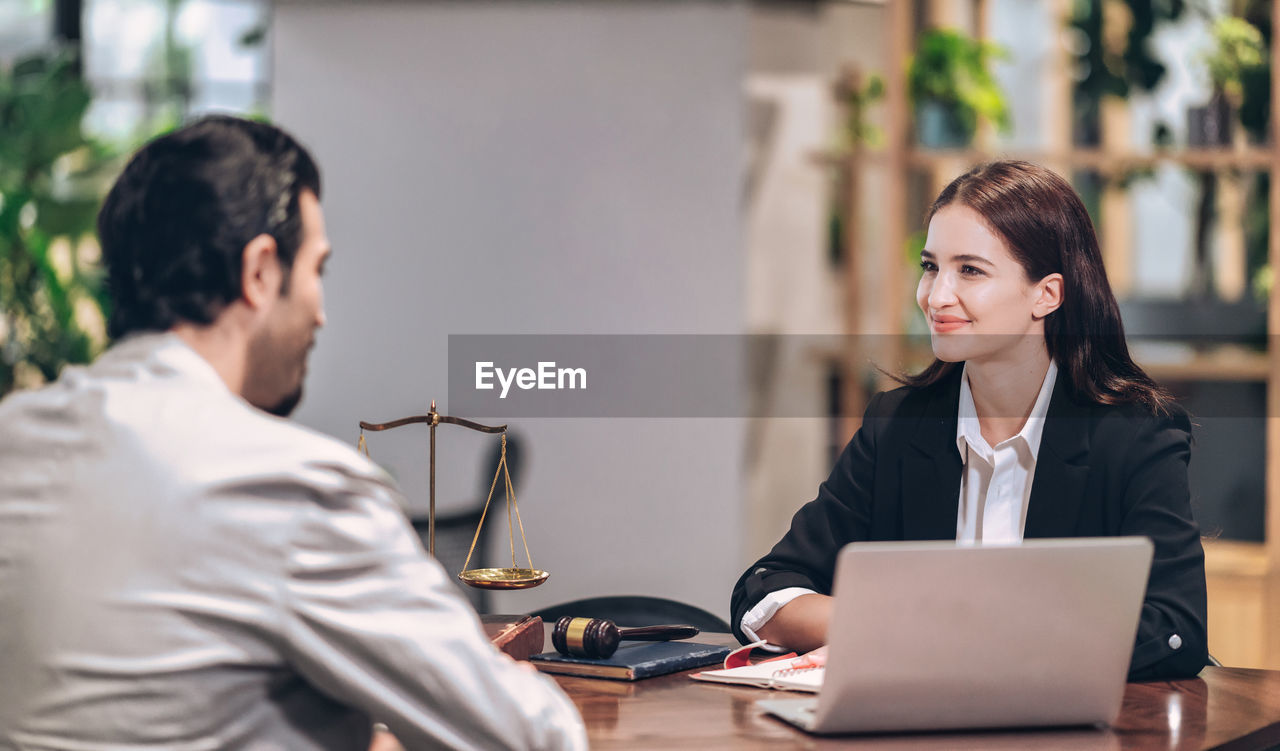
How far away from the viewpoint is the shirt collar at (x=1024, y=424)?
1.96 meters

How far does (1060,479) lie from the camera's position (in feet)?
6.35

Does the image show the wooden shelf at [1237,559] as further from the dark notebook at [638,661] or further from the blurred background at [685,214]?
the dark notebook at [638,661]

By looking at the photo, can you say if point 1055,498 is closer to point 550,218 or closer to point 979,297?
point 979,297

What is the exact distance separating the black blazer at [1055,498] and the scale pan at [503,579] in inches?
11.4

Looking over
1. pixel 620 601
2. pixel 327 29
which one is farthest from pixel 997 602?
pixel 327 29

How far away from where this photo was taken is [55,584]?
40.9 inches

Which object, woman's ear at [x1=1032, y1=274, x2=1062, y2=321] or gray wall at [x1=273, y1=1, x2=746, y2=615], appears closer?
woman's ear at [x1=1032, y1=274, x2=1062, y2=321]

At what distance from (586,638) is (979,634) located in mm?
528

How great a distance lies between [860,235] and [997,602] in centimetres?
326

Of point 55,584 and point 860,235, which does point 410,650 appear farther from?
point 860,235

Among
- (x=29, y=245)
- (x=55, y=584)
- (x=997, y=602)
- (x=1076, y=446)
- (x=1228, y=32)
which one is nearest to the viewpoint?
(x=55, y=584)

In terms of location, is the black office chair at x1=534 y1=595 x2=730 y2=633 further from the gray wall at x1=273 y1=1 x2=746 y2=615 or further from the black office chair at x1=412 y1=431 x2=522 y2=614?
the gray wall at x1=273 y1=1 x2=746 y2=615
